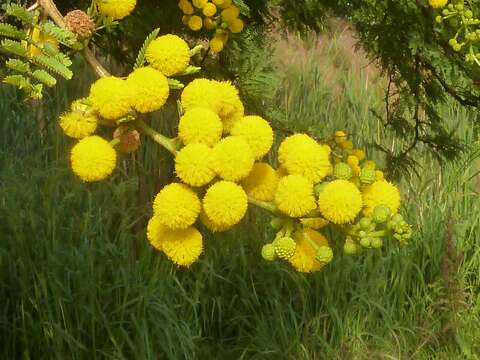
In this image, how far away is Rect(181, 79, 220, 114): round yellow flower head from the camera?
0.90 meters

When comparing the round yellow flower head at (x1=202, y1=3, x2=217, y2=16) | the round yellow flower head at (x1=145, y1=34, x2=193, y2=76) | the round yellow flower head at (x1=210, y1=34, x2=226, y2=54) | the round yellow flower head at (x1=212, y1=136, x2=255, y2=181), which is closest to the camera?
the round yellow flower head at (x1=212, y1=136, x2=255, y2=181)

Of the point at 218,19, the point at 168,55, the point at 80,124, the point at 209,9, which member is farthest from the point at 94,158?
the point at 218,19

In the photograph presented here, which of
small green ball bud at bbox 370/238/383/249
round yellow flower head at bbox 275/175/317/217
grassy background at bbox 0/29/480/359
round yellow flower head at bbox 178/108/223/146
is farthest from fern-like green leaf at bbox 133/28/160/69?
grassy background at bbox 0/29/480/359

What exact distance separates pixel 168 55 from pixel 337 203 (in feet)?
0.88

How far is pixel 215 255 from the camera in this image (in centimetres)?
350

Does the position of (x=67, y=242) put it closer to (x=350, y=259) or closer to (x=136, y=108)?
(x=350, y=259)

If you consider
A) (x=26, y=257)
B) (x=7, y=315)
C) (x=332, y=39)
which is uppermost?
(x=332, y=39)

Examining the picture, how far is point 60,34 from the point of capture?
974 mm

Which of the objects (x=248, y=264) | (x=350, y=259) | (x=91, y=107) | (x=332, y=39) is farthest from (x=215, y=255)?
(x=332, y=39)

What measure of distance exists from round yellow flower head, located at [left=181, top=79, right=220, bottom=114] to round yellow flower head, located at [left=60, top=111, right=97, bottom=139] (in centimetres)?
12

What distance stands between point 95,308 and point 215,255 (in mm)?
612

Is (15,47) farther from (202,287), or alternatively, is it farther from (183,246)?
(202,287)

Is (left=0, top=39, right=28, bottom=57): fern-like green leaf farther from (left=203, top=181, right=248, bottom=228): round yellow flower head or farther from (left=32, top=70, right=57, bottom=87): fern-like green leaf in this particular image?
(left=203, top=181, right=248, bottom=228): round yellow flower head

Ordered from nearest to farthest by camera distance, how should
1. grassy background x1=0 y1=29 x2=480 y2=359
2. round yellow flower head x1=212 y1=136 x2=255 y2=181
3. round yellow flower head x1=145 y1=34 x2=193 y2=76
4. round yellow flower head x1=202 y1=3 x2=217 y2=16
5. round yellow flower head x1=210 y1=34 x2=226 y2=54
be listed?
round yellow flower head x1=212 y1=136 x2=255 y2=181 → round yellow flower head x1=145 y1=34 x2=193 y2=76 → round yellow flower head x1=202 y1=3 x2=217 y2=16 → round yellow flower head x1=210 y1=34 x2=226 y2=54 → grassy background x1=0 y1=29 x2=480 y2=359
